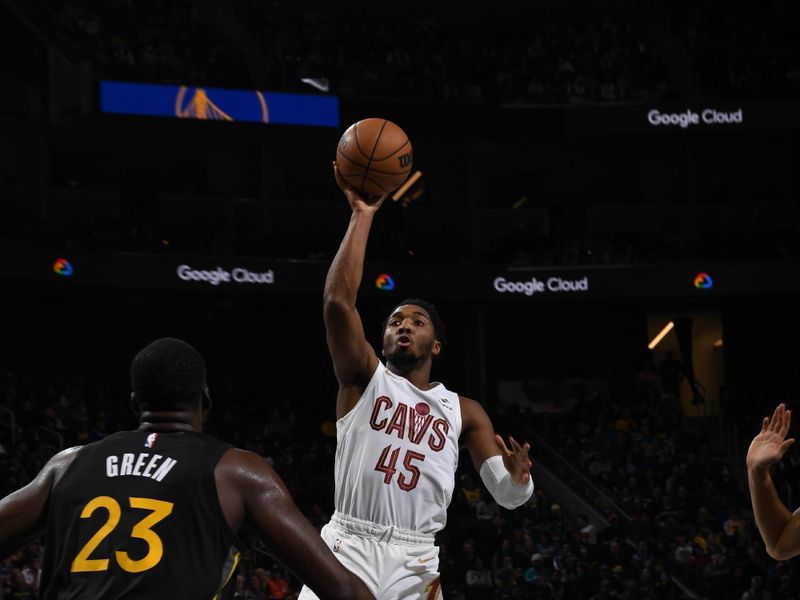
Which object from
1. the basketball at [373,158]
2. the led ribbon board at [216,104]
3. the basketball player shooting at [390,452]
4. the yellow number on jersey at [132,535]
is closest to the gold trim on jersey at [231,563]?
the yellow number on jersey at [132,535]

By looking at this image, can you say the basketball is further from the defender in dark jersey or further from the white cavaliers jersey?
the defender in dark jersey

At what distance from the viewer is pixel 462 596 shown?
15734 millimetres

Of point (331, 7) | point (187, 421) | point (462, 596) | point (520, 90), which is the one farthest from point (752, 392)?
point (187, 421)

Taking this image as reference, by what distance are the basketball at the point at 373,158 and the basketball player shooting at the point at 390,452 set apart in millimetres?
64

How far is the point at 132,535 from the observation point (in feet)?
10.1

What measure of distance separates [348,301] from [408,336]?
2.28ft

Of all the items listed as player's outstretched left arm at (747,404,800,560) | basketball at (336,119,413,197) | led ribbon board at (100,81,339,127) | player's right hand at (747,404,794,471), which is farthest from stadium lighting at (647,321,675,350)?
player's outstretched left arm at (747,404,800,560)

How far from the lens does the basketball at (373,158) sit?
5758mm

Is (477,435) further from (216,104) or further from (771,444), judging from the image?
(216,104)

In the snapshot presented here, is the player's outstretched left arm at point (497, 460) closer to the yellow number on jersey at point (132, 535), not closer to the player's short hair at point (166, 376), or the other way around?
the player's short hair at point (166, 376)

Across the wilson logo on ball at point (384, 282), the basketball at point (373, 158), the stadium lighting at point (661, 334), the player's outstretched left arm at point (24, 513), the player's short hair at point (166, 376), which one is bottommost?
the player's outstretched left arm at point (24, 513)

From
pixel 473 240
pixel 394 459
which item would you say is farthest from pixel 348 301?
pixel 473 240

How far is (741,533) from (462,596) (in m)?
5.02

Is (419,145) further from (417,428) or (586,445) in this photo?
(417,428)
